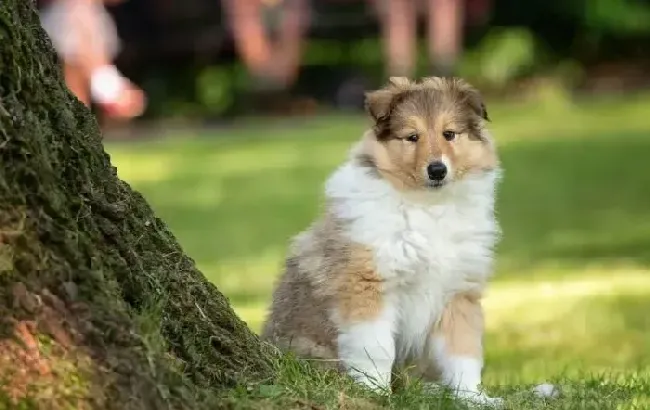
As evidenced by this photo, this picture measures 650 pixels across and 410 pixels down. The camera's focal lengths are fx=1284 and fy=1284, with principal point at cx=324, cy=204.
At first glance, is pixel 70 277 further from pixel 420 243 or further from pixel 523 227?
pixel 523 227

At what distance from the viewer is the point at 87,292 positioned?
4.02 meters

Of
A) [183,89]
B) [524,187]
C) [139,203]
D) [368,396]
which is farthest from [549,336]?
[183,89]

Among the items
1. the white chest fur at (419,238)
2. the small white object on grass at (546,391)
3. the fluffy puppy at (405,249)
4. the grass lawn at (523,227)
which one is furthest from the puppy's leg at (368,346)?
the small white object on grass at (546,391)

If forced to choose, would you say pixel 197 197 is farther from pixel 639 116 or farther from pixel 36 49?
pixel 36 49

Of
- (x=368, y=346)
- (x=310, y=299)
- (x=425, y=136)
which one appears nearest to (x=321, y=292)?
(x=310, y=299)

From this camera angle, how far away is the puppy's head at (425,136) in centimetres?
601

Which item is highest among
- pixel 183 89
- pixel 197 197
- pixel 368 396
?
pixel 183 89

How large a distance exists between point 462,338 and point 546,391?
1.65ft

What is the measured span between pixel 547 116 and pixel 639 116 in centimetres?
232

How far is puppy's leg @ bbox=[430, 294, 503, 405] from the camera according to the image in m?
6.01

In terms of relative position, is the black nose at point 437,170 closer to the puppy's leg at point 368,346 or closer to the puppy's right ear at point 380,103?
the puppy's right ear at point 380,103

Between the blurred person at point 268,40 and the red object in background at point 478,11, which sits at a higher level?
the red object in background at point 478,11

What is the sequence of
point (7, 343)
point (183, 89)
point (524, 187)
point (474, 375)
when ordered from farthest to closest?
point (183, 89), point (524, 187), point (474, 375), point (7, 343)

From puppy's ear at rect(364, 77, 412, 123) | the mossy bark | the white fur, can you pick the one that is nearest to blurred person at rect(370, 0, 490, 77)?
puppy's ear at rect(364, 77, 412, 123)
